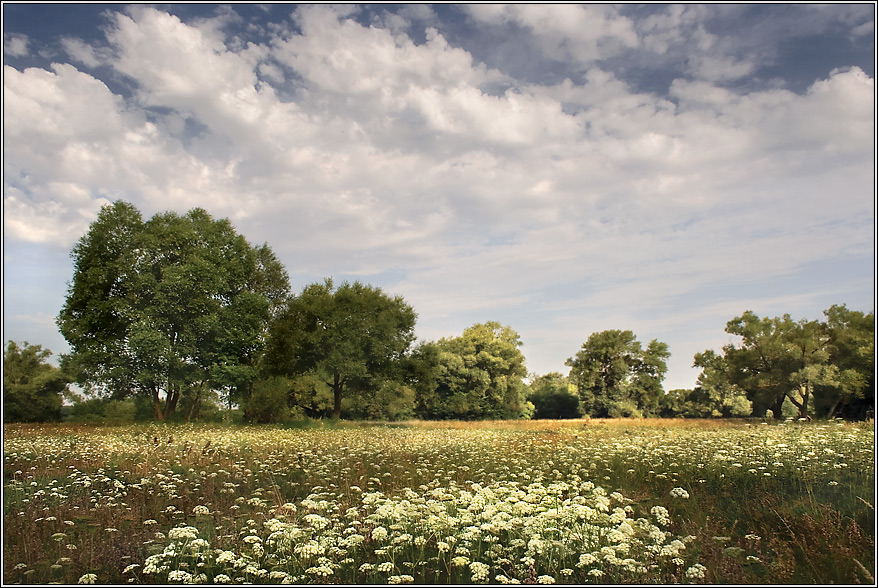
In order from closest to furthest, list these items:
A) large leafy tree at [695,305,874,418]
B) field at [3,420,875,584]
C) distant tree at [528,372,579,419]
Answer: field at [3,420,875,584]
large leafy tree at [695,305,874,418]
distant tree at [528,372,579,419]

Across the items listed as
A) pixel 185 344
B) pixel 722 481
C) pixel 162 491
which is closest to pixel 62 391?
pixel 185 344

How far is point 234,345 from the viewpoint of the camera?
26.3 metres

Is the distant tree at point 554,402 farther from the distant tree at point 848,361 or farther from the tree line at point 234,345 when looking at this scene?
the distant tree at point 848,361

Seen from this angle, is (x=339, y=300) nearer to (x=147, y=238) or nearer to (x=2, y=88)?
(x=147, y=238)

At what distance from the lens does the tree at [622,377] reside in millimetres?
51562

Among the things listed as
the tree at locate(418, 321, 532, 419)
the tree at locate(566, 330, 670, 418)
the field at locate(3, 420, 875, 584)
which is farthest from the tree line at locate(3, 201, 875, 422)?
the tree at locate(566, 330, 670, 418)

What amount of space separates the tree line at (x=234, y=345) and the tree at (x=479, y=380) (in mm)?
18098

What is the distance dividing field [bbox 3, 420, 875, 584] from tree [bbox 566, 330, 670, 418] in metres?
42.1

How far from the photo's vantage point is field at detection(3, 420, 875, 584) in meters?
5.27

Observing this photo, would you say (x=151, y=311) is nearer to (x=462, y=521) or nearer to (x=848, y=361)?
(x=462, y=521)

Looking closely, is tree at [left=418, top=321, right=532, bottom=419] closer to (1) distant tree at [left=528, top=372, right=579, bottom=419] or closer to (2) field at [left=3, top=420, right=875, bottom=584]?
(1) distant tree at [left=528, top=372, right=579, bottom=419]

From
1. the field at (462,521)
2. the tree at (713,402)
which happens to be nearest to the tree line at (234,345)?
the field at (462,521)

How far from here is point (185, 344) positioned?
23.6m

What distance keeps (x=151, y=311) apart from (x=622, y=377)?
44.8 metres
